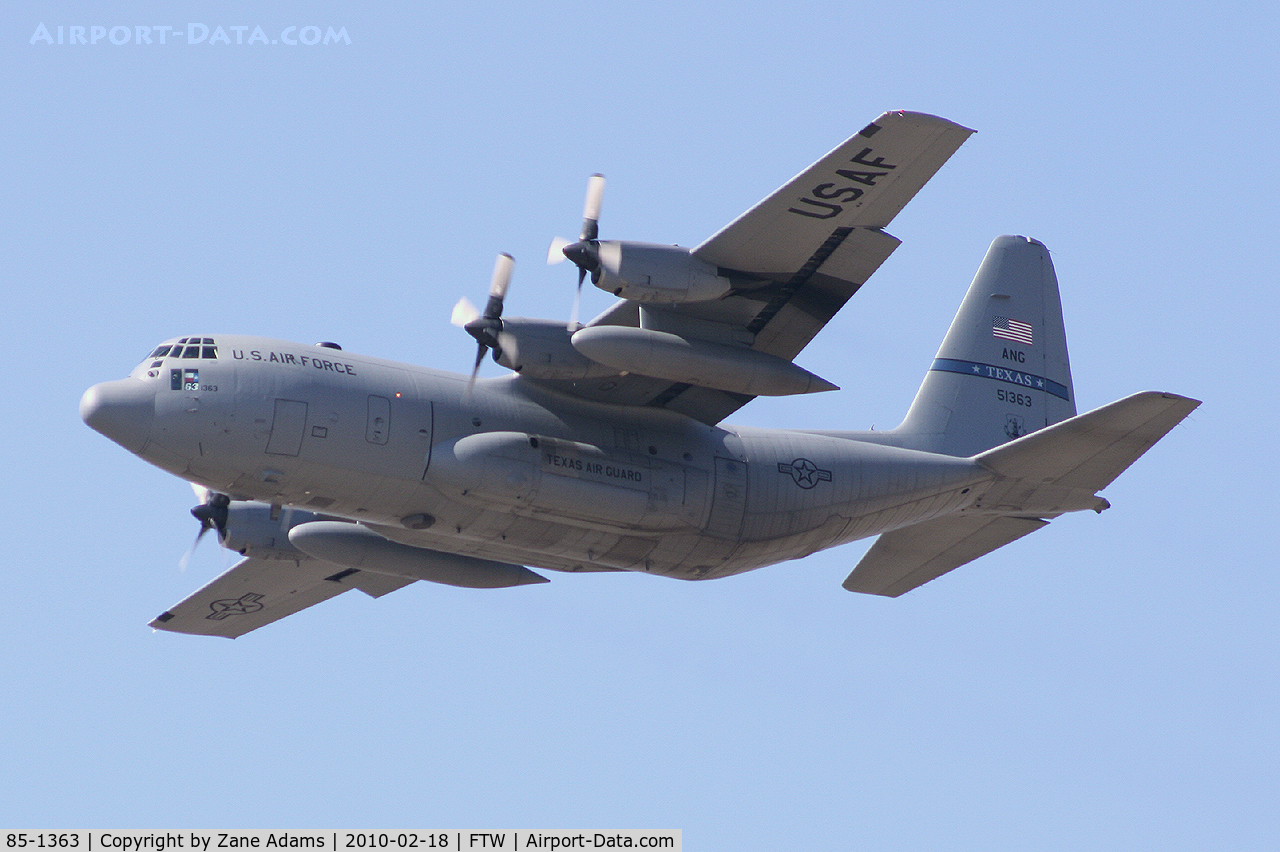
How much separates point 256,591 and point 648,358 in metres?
9.21

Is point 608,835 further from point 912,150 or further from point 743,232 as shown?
point 912,150

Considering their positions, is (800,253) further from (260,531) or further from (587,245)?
(260,531)

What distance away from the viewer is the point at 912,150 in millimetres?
18469

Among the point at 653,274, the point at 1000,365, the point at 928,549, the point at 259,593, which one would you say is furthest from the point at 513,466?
the point at 1000,365

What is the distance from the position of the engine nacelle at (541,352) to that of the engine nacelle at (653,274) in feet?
3.73

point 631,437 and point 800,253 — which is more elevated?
point 800,253

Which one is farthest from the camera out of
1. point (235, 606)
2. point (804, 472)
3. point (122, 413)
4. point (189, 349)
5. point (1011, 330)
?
point (235, 606)

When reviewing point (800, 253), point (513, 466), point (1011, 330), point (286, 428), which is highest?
point (1011, 330)

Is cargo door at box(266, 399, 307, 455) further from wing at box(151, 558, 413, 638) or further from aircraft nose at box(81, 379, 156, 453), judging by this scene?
wing at box(151, 558, 413, 638)

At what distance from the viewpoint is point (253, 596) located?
24.8 m

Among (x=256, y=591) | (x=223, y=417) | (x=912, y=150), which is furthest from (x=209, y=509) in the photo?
(x=912, y=150)

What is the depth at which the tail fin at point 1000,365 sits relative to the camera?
76.6 feet

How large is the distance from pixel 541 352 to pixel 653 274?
1.84 meters

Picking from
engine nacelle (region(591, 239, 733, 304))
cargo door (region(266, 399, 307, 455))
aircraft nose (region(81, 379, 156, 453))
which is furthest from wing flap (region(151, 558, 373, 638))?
engine nacelle (region(591, 239, 733, 304))
